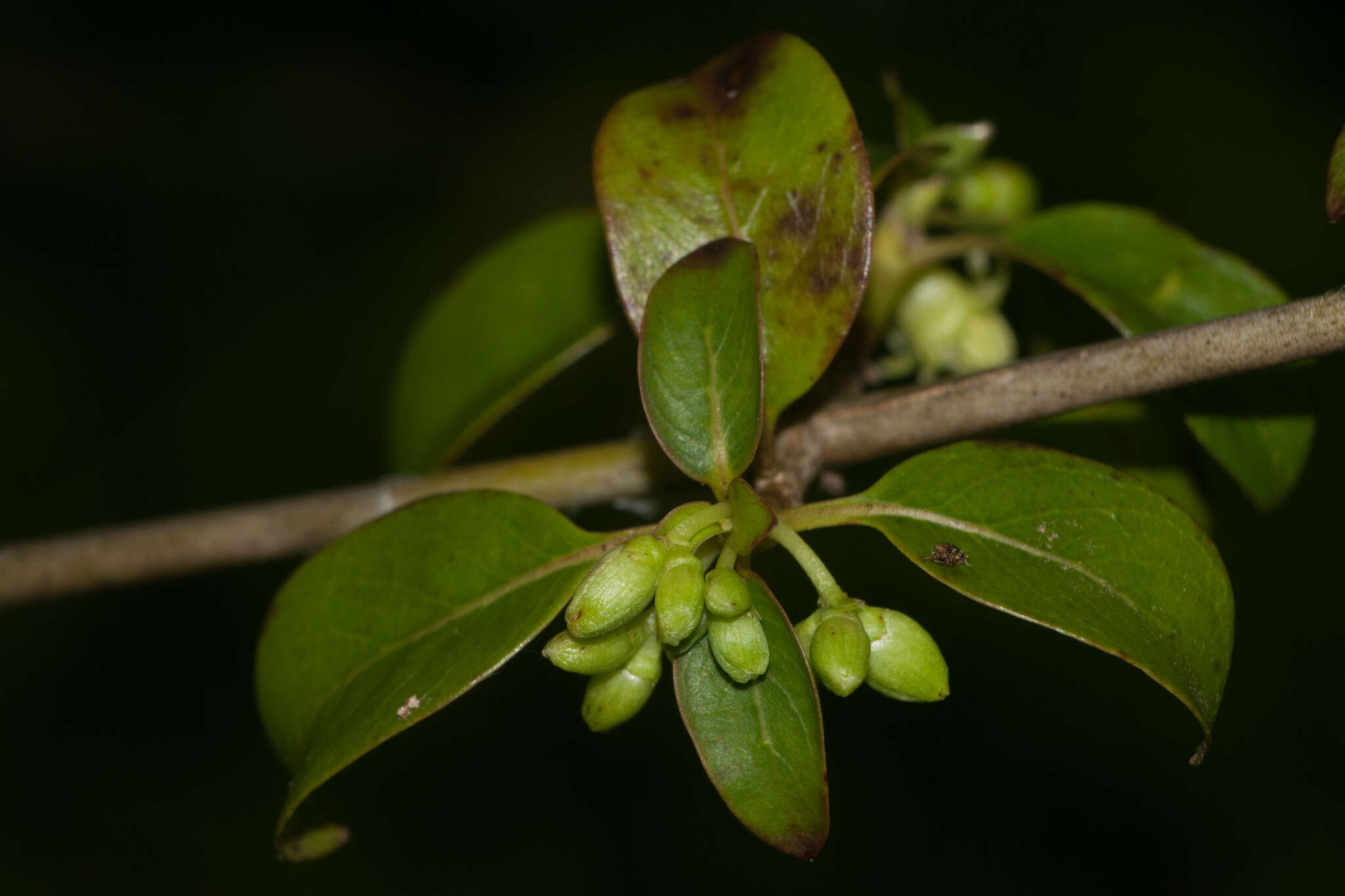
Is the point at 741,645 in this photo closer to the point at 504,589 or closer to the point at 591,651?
the point at 591,651

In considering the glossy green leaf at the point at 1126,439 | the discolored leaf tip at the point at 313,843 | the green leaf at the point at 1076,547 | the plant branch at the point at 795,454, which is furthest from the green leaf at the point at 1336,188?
the discolored leaf tip at the point at 313,843

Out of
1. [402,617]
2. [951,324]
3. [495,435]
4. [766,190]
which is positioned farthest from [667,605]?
[495,435]

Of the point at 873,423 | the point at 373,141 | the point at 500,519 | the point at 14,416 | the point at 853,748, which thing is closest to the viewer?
the point at 500,519

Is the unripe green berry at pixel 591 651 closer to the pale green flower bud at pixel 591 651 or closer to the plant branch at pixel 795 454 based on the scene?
the pale green flower bud at pixel 591 651

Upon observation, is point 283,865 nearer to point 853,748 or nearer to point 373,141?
point 853,748

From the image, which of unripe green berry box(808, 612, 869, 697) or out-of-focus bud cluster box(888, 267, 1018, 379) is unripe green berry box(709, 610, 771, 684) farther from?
out-of-focus bud cluster box(888, 267, 1018, 379)

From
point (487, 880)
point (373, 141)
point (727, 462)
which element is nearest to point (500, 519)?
point (727, 462)
